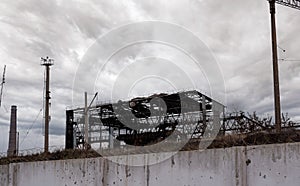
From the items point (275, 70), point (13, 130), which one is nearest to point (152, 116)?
point (275, 70)

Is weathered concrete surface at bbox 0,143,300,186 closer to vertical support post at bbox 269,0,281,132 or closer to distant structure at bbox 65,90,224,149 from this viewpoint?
vertical support post at bbox 269,0,281,132

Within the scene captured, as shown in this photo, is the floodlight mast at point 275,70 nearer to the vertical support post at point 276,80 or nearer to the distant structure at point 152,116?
the vertical support post at point 276,80

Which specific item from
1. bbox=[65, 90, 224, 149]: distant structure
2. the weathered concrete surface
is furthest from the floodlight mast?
bbox=[65, 90, 224, 149]: distant structure

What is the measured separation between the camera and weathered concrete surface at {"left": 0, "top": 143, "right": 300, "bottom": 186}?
9.44m

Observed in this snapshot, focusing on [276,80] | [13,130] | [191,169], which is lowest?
A: [191,169]

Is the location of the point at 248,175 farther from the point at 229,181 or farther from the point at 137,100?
the point at 137,100

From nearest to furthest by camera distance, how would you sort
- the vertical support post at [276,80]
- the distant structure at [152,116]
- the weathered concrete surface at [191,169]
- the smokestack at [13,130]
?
the weathered concrete surface at [191,169] < the vertical support post at [276,80] < the distant structure at [152,116] < the smokestack at [13,130]

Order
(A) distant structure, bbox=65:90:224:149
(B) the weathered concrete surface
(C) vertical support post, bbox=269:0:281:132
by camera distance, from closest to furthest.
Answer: (B) the weathered concrete surface, (C) vertical support post, bbox=269:0:281:132, (A) distant structure, bbox=65:90:224:149

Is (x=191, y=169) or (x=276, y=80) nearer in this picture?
(x=191, y=169)

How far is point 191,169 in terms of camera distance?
11031mm

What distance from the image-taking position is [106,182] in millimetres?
12891

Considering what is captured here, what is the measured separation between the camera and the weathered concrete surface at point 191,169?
9438mm

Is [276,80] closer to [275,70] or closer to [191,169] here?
[275,70]

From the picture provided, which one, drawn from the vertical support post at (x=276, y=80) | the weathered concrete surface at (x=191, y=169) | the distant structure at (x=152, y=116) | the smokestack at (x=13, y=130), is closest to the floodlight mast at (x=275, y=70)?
the vertical support post at (x=276, y=80)
